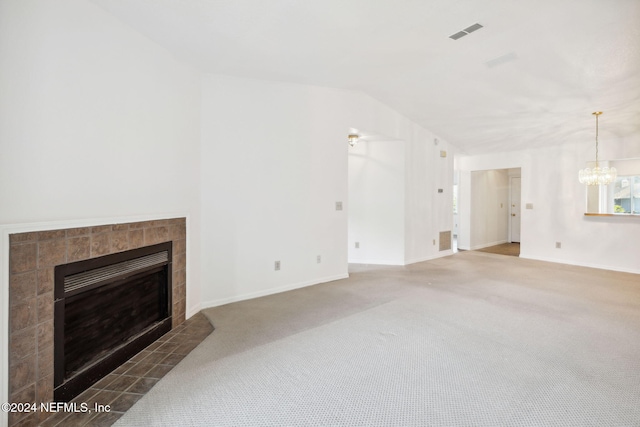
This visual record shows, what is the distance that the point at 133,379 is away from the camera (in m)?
2.12

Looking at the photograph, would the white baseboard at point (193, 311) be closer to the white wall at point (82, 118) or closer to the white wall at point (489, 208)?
the white wall at point (82, 118)

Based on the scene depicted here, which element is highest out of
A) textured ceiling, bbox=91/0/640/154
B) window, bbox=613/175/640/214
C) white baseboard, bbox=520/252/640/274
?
textured ceiling, bbox=91/0/640/154

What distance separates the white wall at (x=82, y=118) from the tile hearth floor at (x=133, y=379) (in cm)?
72

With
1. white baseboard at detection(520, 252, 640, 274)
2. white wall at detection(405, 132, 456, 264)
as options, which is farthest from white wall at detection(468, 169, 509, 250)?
white baseboard at detection(520, 252, 640, 274)

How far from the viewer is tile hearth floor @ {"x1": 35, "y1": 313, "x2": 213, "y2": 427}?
68.8 inches

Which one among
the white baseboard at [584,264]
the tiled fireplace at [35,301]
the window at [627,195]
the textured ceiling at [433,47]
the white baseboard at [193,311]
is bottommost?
the white baseboard at [193,311]

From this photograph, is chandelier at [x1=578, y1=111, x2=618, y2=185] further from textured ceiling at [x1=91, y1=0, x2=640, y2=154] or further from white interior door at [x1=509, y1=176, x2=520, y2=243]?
white interior door at [x1=509, y1=176, x2=520, y2=243]

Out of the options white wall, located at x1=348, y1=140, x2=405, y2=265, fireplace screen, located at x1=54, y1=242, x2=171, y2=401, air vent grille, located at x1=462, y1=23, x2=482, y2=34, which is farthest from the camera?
white wall, located at x1=348, y1=140, x2=405, y2=265

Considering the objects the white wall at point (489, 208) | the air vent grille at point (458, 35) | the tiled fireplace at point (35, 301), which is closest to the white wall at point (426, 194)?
the white wall at point (489, 208)

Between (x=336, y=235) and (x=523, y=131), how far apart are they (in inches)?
164

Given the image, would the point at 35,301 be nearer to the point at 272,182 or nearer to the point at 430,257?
the point at 272,182

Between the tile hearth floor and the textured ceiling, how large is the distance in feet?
8.76

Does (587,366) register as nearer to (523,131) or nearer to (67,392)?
(67,392)

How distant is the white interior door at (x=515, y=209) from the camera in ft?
28.6
